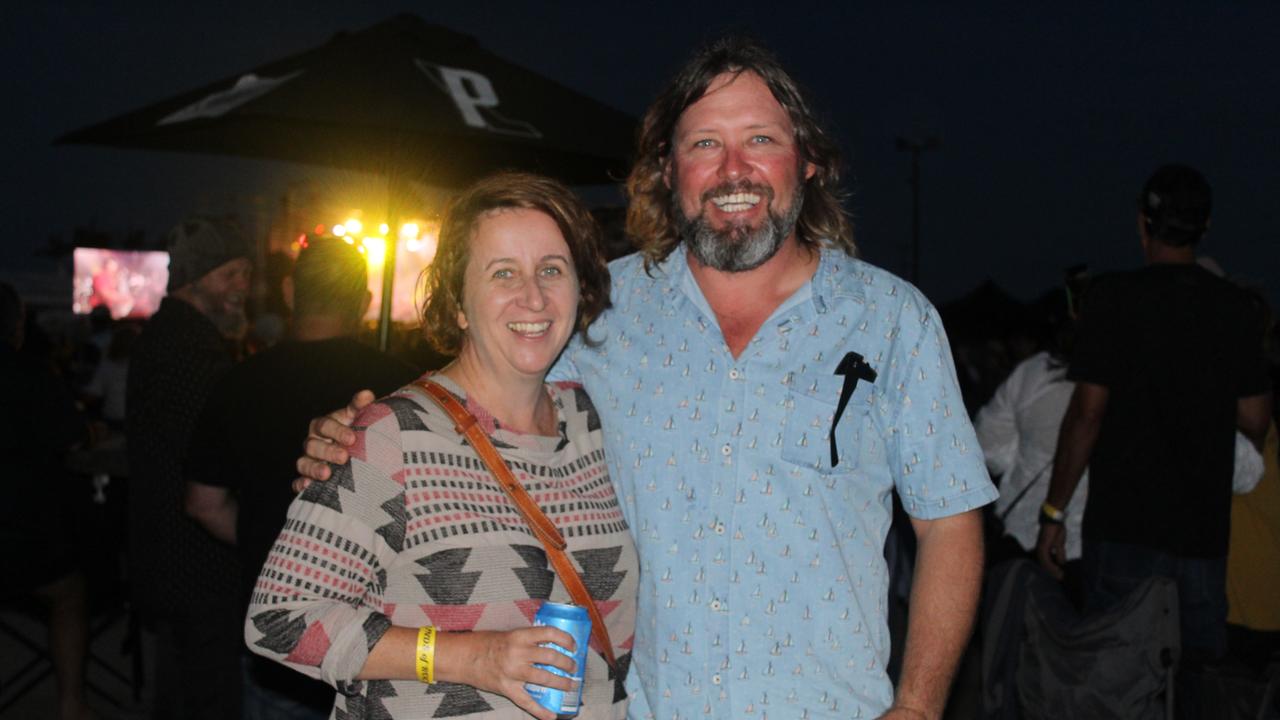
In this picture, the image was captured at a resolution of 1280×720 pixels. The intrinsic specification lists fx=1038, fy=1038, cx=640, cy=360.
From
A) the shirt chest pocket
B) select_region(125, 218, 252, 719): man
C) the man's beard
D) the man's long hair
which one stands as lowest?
select_region(125, 218, 252, 719): man

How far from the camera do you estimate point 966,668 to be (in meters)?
6.48

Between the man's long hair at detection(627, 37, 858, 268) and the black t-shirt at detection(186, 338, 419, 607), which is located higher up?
the man's long hair at detection(627, 37, 858, 268)

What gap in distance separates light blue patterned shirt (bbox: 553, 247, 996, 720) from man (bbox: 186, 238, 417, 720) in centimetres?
159

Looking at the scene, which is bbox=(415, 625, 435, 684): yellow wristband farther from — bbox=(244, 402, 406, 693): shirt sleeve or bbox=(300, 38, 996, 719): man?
bbox=(300, 38, 996, 719): man

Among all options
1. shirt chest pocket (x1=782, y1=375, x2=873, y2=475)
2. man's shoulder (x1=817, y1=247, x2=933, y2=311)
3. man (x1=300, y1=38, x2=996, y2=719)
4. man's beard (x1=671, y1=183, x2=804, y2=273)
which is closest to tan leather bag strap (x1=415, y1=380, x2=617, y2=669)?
man (x1=300, y1=38, x2=996, y2=719)

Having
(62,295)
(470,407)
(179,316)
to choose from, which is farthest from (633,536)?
(62,295)

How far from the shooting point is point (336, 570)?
2.02 metres

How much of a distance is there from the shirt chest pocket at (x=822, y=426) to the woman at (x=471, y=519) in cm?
43

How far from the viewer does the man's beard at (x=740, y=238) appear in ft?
7.89

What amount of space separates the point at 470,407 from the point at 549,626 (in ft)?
1.98

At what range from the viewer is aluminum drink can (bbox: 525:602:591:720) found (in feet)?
6.18

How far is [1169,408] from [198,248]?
415 cm

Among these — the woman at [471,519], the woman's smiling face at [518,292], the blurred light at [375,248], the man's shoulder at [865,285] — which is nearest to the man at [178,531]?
the woman at [471,519]

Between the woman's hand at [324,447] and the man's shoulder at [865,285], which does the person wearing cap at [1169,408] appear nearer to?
the man's shoulder at [865,285]
